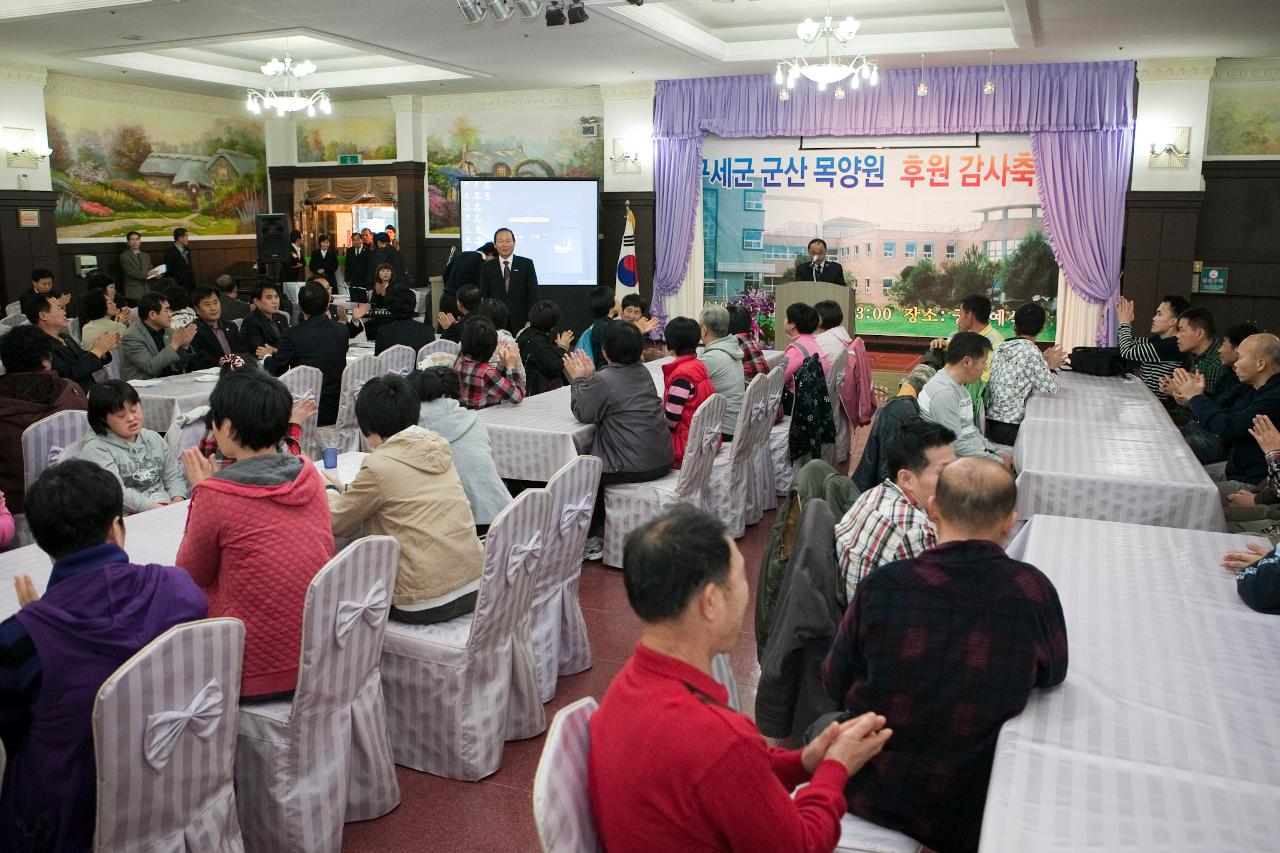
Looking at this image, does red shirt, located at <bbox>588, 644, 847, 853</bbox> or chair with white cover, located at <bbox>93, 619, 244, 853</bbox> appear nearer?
red shirt, located at <bbox>588, 644, 847, 853</bbox>

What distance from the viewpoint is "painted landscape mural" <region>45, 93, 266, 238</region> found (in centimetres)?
1210

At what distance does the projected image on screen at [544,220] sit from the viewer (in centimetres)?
1260

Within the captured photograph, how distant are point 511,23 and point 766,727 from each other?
7188mm

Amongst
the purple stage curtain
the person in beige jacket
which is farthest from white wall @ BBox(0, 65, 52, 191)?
the person in beige jacket

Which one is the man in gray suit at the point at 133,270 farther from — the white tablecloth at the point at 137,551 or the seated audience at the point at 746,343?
the white tablecloth at the point at 137,551

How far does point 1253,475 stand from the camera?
195 inches

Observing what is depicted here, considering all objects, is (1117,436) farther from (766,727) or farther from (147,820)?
(147,820)

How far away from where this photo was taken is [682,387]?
525 cm

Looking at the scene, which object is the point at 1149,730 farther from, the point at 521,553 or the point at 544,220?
the point at 544,220

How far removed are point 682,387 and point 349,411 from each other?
2104mm

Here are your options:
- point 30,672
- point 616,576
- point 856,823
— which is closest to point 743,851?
point 856,823

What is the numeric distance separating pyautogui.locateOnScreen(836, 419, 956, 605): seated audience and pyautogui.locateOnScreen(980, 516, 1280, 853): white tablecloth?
1.41 ft

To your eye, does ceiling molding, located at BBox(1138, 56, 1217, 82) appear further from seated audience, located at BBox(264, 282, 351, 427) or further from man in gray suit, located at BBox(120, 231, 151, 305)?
man in gray suit, located at BBox(120, 231, 151, 305)

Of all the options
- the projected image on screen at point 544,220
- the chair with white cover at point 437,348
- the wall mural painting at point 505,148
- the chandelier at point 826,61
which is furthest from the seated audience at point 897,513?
the wall mural painting at point 505,148
